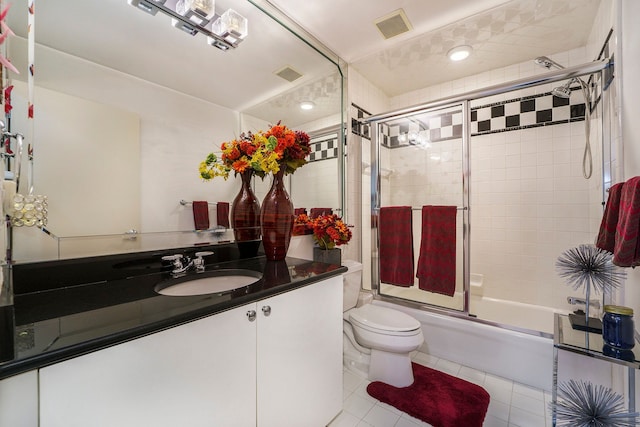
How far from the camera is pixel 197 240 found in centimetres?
124

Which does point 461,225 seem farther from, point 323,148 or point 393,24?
point 393,24

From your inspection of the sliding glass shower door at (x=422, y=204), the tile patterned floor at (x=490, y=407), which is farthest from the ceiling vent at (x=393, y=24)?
the tile patterned floor at (x=490, y=407)

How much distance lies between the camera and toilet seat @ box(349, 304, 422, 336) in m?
1.51

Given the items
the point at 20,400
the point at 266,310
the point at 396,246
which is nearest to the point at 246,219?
the point at 266,310

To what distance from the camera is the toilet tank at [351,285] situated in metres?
1.82

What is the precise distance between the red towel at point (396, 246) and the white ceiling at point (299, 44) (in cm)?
100

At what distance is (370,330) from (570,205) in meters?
1.89

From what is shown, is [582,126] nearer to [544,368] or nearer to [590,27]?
A: [590,27]

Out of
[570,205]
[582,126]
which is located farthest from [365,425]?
[582,126]

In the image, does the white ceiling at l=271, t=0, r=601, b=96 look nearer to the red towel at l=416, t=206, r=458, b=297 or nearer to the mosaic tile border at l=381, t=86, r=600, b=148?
the mosaic tile border at l=381, t=86, r=600, b=148

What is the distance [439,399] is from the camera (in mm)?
1452

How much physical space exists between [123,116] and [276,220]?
2.52 ft

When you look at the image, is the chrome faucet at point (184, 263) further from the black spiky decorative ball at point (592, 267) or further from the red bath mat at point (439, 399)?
the black spiky decorative ball at point (592, 267)

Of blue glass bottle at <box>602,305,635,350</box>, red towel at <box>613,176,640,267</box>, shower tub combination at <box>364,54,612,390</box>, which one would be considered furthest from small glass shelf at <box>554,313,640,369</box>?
shower tub combination at <box>364,54,612,390</box>
